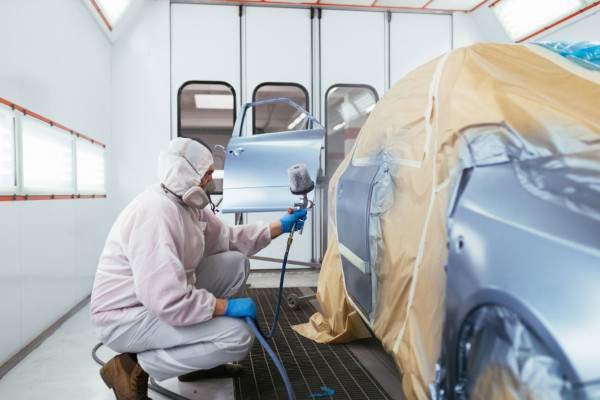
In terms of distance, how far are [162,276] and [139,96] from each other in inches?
142

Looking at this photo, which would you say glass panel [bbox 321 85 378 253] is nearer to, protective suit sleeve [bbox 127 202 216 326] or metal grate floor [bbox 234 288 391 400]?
metal grate floor [bbox 234 288 391 400]

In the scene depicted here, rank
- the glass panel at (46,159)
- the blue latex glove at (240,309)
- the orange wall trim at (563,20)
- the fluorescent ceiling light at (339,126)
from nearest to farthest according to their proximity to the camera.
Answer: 1. the blue latex glove at (240,309)
2. the glass panel at (46,159)
3. the orange wall trim at (563,20)
4. the fluorescent ceiling light at (339,126)

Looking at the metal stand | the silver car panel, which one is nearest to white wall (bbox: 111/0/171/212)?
the metal stand

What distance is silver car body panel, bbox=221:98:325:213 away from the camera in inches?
144

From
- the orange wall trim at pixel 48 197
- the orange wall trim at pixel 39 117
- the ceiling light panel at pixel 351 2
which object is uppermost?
the ceiling light panel at pixel 351 2

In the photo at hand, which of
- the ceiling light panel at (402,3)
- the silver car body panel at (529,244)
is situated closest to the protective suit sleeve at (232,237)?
the silver car body panel at (529,244)

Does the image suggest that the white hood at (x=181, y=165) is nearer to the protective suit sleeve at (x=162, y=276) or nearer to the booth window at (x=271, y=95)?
the protective suit sleeve at (x=162, y=276)

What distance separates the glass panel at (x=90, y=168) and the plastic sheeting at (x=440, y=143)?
8.94 feet

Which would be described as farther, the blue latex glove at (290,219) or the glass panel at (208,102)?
the glass panel at (208,102)

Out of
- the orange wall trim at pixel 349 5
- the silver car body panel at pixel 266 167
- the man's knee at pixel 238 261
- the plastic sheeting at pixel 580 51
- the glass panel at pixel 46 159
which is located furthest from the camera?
the orange wall trim at pixel 349 5

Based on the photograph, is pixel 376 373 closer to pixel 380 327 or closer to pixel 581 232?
pixel 380 327

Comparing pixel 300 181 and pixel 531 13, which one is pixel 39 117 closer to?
pixel 300 181

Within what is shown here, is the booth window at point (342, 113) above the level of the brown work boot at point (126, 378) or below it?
above

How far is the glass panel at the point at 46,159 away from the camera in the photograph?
2.69 m
